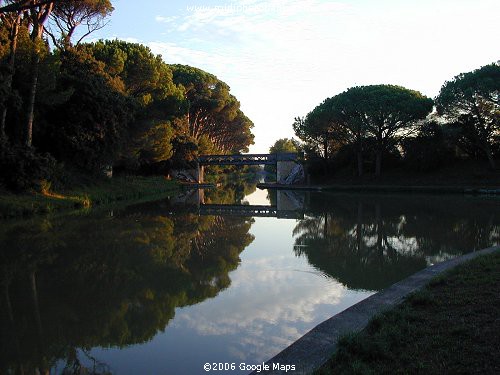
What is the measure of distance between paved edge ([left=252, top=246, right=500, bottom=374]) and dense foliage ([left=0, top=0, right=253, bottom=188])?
6715mm

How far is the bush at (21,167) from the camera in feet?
58.8

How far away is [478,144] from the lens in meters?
36.9

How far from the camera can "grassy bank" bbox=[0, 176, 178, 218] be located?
1697 centimetres

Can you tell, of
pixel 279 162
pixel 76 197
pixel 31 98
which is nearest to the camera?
→ pixel 31 98

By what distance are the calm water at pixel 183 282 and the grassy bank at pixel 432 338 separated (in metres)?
1.24

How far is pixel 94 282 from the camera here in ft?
26.6

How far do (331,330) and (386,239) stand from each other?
341 inches

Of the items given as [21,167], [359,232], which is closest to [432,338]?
[359,232]

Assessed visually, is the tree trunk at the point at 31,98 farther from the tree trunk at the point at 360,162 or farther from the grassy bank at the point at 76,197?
the tree trunk at the point at 360,162

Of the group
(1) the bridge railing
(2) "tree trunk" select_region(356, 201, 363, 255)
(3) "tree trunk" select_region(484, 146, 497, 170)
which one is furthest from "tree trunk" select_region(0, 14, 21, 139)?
(3) "tree trunk" select_region(484, 146, 497, 170)

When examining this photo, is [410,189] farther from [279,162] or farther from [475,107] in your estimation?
[279,162]

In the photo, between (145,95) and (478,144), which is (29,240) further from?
(478,144)

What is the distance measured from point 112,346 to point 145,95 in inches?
1087

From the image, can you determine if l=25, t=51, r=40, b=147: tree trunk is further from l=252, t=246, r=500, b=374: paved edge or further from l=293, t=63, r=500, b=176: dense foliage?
l=293, t=63, r=500, b=176: dense foliage
